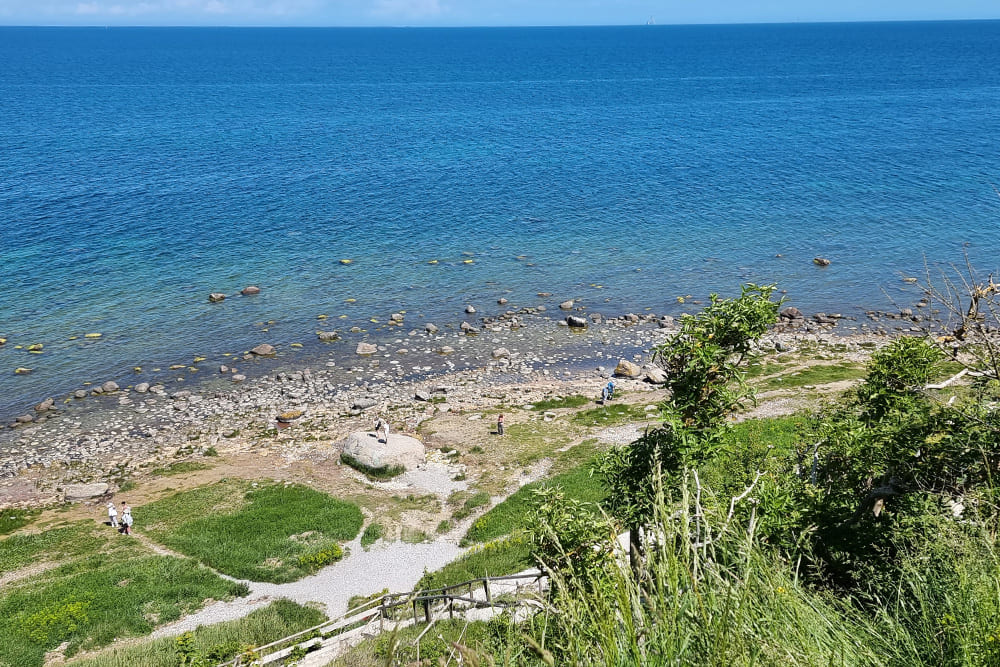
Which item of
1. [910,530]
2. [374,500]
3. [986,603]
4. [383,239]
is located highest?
[986,603]

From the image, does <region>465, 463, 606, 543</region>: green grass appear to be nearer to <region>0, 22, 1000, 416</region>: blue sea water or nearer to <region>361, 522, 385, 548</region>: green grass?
<region>361, 522, 385, 548</region>: green grass

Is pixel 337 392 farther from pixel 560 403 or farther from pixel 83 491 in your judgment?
pixel 83 491

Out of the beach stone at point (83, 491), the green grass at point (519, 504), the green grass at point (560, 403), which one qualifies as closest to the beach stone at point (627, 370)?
the green grass at point (560, 403)

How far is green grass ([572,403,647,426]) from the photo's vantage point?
4050 cm

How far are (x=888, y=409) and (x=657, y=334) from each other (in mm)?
33436

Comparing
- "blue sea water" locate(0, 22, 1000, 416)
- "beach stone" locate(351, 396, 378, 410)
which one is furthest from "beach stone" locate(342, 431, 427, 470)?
"blue sea water" locate(0, 22, 1000, 416)

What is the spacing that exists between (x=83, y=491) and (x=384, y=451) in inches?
581

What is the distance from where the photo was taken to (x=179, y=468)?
124 ft

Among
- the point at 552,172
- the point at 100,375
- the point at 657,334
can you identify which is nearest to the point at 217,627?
the point at 100,375

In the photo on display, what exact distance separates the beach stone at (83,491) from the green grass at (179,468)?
2349mm

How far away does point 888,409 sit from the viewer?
18.8 metres

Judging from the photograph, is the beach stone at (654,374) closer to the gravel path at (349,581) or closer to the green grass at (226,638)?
the gravel path at (349,581)

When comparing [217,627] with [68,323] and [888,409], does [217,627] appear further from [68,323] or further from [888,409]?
[68,323]

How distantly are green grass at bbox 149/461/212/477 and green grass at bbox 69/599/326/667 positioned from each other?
14607mm
